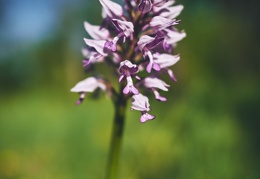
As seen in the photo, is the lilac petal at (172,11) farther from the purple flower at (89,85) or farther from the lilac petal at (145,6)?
the purple flower at (89,85)

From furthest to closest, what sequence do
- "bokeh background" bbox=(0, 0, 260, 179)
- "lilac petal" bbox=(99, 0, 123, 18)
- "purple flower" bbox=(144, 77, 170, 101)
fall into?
"bokeh background" bbox=(0, 0, 260, 179) → "purple flower" bbox=(144, 77, 170, 101) → "lilac petal" bbox=(99, 0, 123, 18)

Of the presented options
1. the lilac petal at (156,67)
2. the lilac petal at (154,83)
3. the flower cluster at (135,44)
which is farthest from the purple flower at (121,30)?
the lilac petal at (154,83)

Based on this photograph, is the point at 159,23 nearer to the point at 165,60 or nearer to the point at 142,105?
the point at 165,60

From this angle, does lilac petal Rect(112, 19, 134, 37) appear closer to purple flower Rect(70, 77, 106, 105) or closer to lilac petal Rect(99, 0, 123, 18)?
lilac petal Rect(99, 0, 123, 18)

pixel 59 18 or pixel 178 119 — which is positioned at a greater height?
pixel 178 119

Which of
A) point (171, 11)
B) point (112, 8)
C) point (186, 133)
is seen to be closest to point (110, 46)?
point (112, 8)

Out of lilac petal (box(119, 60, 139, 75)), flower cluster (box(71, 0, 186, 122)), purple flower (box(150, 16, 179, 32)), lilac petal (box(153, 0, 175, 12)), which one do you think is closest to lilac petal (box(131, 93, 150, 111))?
flower cluster (box(71, 0, 186, 122))

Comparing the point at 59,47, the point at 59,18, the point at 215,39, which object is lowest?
the point at 59,47

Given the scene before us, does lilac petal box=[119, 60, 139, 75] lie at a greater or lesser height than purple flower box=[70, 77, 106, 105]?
greater

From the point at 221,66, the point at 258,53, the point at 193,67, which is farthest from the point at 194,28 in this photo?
the point at 221,66

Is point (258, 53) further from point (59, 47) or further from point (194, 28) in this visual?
point (59, 47)
